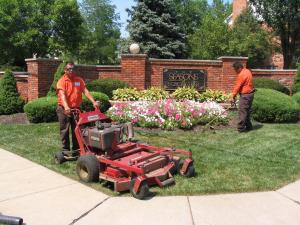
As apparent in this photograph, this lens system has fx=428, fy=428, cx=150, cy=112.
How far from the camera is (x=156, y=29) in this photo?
937 inches

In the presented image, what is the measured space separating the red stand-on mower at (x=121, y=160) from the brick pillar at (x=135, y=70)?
25.1 feet

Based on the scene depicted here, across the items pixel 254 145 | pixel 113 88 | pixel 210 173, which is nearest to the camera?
pixel 210 173

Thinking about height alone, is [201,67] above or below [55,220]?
above

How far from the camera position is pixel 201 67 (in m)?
15.1

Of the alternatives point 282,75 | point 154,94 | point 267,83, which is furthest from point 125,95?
point 282,75

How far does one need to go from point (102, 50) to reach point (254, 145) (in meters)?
42.0

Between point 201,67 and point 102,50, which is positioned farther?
point 102,50

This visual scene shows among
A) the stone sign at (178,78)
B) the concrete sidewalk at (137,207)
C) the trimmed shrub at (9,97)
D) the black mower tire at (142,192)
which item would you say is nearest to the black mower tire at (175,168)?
→ the concrete sidewalk at (137,207)

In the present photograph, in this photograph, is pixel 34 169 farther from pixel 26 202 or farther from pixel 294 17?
pixel 294 17

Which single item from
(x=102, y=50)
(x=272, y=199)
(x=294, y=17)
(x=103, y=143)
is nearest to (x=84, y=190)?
(x=103, y=143)

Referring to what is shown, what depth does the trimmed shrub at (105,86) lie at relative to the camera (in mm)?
13719

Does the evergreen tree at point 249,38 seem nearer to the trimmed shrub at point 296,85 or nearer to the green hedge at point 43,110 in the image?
the trimmed shrub at point 296,85

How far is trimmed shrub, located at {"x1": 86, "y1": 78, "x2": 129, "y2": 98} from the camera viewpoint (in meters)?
13.7

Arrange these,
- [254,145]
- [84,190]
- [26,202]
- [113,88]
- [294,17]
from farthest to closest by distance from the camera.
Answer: [294,17] < [113,88] < [254,145] < [84,190] < [26,202]
